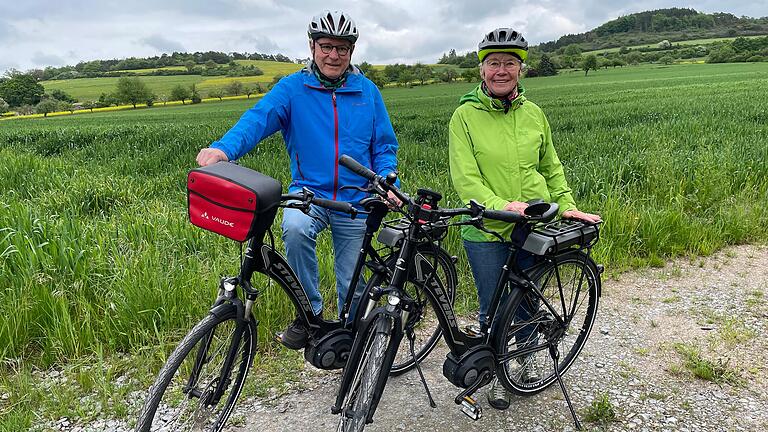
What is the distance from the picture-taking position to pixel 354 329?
2.76m

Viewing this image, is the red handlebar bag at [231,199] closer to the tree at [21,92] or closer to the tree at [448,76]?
the tree at [448,76]

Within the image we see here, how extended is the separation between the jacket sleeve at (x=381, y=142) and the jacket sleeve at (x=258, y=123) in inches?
23.0

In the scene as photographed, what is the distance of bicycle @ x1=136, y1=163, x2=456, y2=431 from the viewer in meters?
2.07

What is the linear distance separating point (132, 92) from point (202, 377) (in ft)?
230

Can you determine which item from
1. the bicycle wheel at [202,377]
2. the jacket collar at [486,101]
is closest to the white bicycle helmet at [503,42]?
the jacket collar at [486,101]

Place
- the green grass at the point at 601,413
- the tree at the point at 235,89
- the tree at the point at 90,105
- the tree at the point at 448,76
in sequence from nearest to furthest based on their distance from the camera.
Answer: the green grass at the point at 601,413 → the tree at the point at 90,105 → the tree at the point at 235,89 → the tree at the point at 448,76

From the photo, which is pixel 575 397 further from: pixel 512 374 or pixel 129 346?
pixel 129 346

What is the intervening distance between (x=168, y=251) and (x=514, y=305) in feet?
11.1

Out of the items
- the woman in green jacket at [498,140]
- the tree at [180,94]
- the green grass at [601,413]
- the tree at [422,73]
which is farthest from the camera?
the tree at [422,73]

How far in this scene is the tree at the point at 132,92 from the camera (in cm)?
6166

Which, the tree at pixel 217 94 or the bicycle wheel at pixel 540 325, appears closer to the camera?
the bicycle wheel at pixel 540 325

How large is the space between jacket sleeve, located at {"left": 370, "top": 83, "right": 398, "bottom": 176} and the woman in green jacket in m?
0.49

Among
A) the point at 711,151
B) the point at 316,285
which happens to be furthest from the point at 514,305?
the point at 711,151

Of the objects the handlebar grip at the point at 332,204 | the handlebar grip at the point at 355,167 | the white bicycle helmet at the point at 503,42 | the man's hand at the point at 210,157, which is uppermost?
the white bicycle helmet at the point at 503,42
